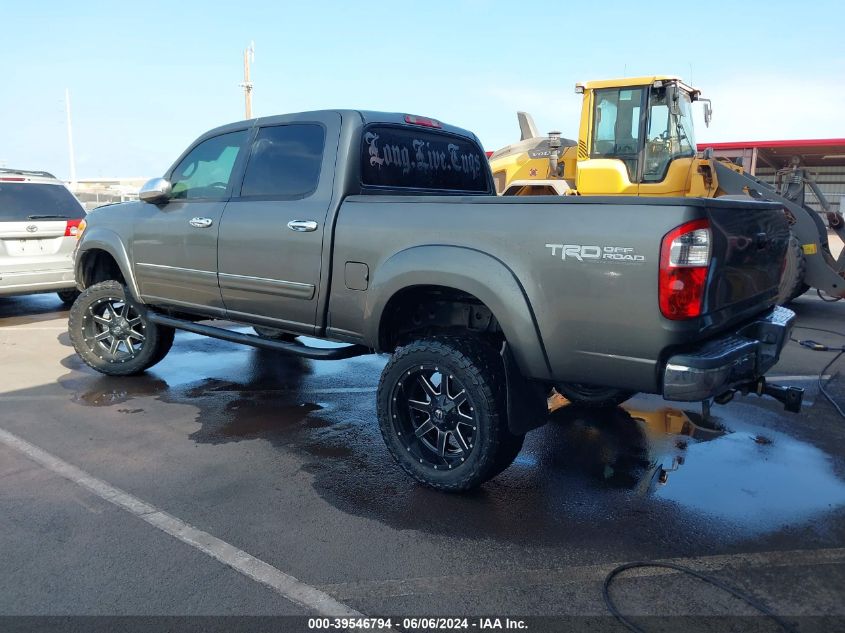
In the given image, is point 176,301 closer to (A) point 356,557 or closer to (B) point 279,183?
(B) point 279,183

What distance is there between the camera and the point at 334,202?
4.12m

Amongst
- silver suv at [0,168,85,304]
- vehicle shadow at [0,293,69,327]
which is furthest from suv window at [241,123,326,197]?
vehicle shadow at [0,293,69,327]

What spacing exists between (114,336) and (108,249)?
0.80 meters

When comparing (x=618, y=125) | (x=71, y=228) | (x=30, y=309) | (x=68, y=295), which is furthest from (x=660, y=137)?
(x=30, y=309)

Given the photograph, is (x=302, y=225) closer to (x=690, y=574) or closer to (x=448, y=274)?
(x=448, y=274)

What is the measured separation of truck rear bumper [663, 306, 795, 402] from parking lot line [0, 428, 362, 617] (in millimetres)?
1657

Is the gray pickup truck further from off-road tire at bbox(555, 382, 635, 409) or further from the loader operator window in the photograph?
the loader operator window

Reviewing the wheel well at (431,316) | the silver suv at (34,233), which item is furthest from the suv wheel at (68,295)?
the wheel well at (431,316)

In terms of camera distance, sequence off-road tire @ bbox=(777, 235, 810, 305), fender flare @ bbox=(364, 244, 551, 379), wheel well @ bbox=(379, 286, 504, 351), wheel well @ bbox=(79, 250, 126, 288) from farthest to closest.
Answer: off-road tire @ bbox=(777, 235, 810, 305), wheel well @ bbox=(79, 250, 126, 288), wheel well @ bbox=(379, 286, 504, 351), fender flare @ bbox=(364, 244, 551, 379)

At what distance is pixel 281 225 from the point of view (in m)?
4.30

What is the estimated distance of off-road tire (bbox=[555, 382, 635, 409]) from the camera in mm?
4953

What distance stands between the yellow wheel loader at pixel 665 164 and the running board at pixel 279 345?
6108mm

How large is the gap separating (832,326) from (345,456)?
7487 mm

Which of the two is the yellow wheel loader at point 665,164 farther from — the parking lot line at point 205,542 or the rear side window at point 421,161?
the parking lot line at point 205,542
